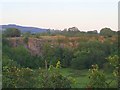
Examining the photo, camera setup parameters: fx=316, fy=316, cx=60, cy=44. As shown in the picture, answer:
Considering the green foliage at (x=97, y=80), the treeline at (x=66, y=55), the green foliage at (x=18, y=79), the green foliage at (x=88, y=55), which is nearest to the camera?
the green foliage at (x=18, y=79)

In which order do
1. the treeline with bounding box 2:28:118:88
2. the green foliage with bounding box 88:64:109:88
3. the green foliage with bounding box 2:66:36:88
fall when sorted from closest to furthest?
the green foliage with bounding box 2:66:36:88
the green foliage with bounding box 88:64:109:88
the treeline with bounding box 2:28:118:88

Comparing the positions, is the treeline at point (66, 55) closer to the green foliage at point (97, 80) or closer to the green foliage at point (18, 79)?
the green foliage at point (18, 79)

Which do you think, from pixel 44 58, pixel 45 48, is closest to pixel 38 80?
pixel 44 58

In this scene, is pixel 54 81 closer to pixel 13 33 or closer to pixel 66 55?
pixel 66 55

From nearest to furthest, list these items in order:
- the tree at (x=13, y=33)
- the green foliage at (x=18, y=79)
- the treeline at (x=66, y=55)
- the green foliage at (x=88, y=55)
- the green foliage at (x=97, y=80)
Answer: the green foliage at (x=18, y=79)
the green foliage at (x=97, y=80)
the treeline at (x=66, y=55)
the green foliage at (x=88, y=55)
the tree at (x=13, y=33)

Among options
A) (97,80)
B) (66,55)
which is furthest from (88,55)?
(97,80)

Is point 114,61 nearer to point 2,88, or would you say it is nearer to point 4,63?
point 2,88

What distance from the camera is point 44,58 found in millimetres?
14805

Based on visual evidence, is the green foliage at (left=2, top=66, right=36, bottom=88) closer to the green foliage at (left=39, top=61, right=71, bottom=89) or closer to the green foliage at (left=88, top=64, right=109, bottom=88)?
the green foliage at (left=39, top=61, right=71, bottom=89)

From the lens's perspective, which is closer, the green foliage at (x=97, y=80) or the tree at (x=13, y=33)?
the green foliage at (x=97, y=80)

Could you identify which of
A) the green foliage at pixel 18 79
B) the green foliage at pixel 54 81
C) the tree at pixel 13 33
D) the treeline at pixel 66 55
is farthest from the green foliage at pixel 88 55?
the green foliage at pixel 18 79

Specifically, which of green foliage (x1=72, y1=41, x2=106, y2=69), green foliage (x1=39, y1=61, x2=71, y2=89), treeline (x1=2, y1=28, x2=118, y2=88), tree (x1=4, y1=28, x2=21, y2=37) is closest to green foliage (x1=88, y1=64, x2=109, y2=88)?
green foliage (x1=39, y1=61, x2=71, y2=89)

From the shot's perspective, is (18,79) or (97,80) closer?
(18,79)

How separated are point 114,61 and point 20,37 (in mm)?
10528
